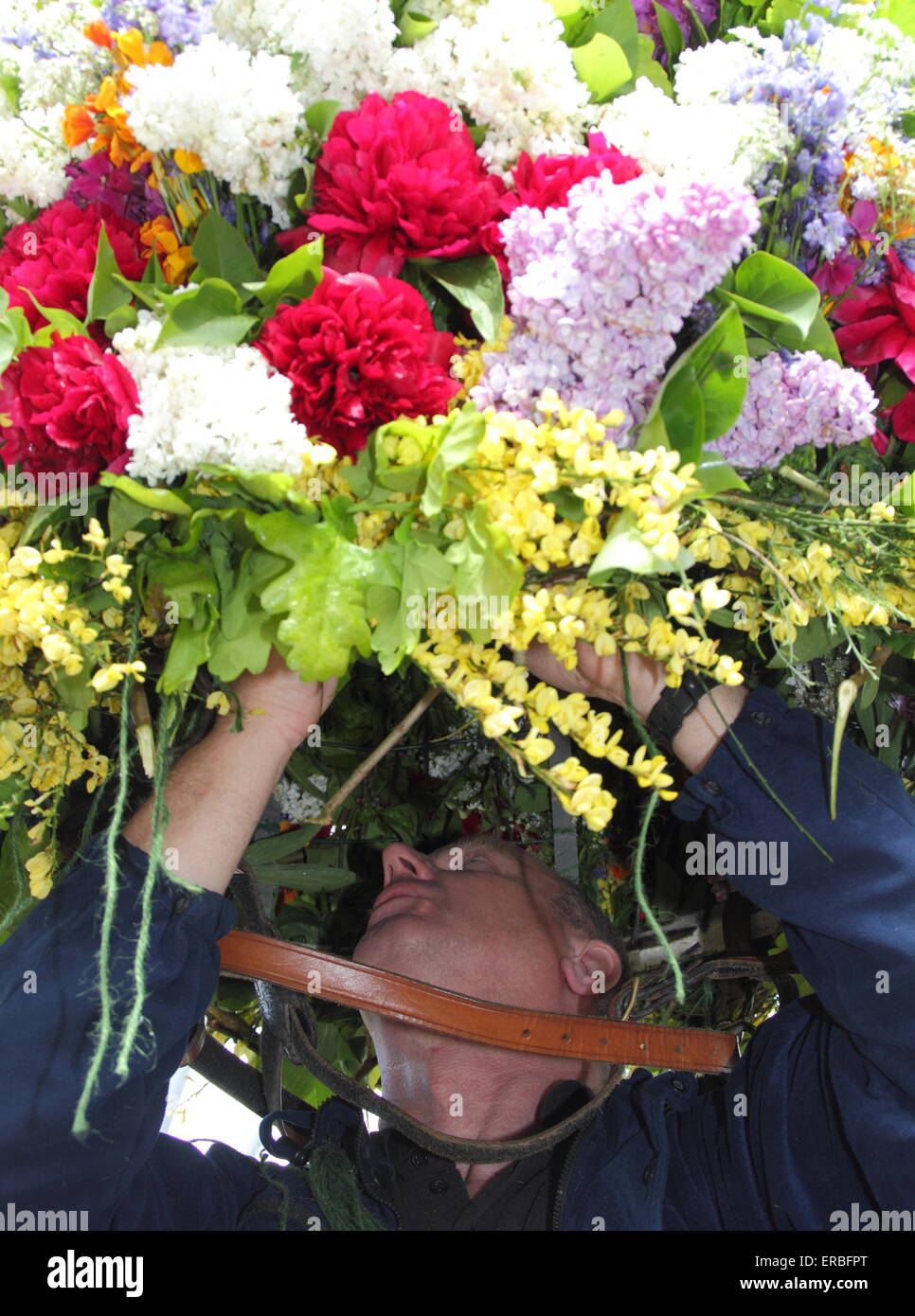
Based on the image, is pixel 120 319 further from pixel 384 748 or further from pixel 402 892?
pixel 402 892

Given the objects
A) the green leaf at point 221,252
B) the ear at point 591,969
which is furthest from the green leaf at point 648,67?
the ear at point 591,969

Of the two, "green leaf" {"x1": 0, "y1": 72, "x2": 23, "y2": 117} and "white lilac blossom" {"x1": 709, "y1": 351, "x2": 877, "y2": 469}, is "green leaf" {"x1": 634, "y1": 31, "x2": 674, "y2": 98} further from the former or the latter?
"green leaf" {"x1": 0, "y1": 72, "x2": 23, "y2": 117}

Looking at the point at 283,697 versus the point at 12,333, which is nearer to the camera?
the point at 12,333

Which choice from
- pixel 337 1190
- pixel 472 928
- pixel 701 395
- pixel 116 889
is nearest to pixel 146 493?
pixel 116 889

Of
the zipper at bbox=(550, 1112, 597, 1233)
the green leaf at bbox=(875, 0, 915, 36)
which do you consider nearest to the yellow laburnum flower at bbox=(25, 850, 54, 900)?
the zipper at bbox=(550, 1112, 597, 1233)

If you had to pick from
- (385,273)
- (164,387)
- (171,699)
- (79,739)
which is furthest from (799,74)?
(79,739)

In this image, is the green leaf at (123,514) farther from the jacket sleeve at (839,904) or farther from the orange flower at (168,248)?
the jacket sleeve at (839,904)

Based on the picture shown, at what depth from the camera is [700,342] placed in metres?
0.71

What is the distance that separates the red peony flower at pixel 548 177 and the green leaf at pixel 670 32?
232 mm

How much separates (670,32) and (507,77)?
248 millimetres

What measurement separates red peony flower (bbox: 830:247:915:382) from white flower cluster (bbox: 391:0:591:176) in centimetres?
26

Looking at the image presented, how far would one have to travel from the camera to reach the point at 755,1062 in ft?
3.78

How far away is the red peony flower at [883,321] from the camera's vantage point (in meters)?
0.83

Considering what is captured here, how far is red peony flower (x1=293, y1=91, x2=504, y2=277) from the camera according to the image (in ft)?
2.42
